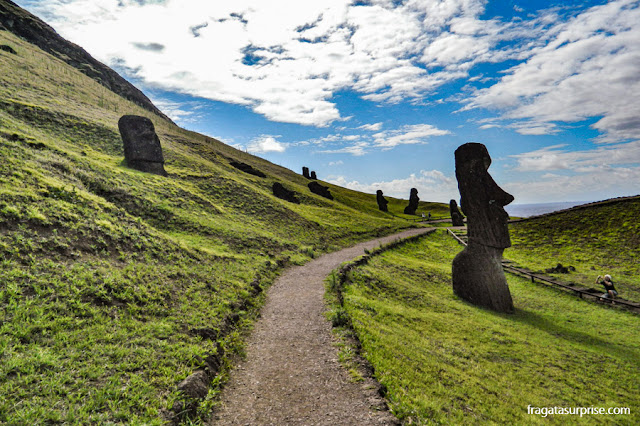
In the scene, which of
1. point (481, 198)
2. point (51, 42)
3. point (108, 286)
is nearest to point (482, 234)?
point (481, 198)

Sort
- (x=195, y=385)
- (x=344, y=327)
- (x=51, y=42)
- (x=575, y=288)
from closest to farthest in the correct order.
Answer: (x=195, y=385), (x=344, y=327), (x=575, y=288), (x=51, y=42)

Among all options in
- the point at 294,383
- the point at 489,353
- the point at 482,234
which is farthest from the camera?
the point at 482,234

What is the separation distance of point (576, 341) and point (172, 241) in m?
21.4

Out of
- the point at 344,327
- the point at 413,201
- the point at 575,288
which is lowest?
the point at 344,327

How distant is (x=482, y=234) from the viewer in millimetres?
18844

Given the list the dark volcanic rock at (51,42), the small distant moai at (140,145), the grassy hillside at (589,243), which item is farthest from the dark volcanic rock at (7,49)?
the grassy hillside at (589,243)

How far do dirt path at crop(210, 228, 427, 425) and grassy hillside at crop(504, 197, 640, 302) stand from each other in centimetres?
2351

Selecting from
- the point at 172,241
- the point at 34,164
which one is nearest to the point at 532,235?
the point at 172,241

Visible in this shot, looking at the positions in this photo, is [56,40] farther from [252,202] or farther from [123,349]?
[123,349]

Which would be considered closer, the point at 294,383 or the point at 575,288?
the point at 294,383

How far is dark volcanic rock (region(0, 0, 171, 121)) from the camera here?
82.2 m

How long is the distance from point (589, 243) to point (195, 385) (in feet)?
126

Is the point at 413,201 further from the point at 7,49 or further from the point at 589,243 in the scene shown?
the point at 7,49

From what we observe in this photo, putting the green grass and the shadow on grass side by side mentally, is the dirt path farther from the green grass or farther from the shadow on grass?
the shadow on grass
